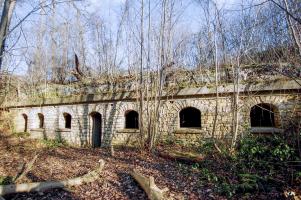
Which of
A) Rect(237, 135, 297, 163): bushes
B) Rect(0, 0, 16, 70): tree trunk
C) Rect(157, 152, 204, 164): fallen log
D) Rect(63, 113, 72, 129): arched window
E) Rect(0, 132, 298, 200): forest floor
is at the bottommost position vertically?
Rect(0, 132, 298, 200): forest floor

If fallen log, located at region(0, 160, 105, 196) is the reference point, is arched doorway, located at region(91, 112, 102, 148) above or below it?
above

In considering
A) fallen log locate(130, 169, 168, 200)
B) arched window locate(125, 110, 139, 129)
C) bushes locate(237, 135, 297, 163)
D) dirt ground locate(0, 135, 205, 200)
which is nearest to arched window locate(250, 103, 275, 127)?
bushes locate(237, 135, 297, 163)

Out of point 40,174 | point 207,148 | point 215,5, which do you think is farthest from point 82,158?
point 215,5

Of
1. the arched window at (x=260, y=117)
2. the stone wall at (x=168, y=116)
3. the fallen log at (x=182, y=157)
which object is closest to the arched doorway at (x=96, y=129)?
the stone wall at (x=168, y=116)

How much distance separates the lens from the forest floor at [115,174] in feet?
18.1

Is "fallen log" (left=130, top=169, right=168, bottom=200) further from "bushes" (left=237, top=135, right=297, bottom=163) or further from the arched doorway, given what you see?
the arched doorway

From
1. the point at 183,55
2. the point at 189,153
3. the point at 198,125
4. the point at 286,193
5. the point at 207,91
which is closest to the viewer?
the point at 286,193

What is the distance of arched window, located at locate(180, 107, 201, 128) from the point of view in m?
10.7

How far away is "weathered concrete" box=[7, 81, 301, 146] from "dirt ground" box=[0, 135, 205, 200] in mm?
1872

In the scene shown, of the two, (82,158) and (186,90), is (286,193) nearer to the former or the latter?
(186,90)

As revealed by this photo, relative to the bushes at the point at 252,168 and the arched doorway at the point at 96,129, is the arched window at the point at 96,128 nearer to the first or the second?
the arched doorway at the point at 96,129

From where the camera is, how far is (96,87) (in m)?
13.1

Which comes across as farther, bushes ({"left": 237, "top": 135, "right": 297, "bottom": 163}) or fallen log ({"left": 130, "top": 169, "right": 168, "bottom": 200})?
bushes ({"left": 237, "top": 135, "right": 297, "bottom": 163})

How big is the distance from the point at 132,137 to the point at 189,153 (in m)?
3.08
